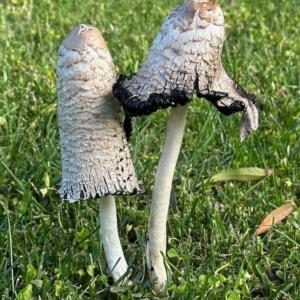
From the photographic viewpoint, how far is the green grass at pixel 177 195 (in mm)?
1801

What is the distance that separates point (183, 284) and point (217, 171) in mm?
748

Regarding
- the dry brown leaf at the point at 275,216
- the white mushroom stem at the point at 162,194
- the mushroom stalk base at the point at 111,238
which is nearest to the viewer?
the white mushroom stem at the point at 162,194

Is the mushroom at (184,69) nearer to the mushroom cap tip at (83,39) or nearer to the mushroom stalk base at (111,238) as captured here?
the mushroom cap tip at (83,39)

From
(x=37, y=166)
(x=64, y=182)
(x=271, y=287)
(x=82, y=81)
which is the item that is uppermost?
(x=82, y=81)

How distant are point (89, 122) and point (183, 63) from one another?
286 millimetres

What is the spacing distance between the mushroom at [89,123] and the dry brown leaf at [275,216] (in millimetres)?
660

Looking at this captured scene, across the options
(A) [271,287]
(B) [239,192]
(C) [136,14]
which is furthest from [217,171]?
(C) [136,14]

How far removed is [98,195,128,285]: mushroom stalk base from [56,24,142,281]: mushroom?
0.08m

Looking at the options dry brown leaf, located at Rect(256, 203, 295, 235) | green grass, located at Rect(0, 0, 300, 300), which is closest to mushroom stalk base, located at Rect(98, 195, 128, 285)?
green grass, located at Rect(0, 0, 300, 300)

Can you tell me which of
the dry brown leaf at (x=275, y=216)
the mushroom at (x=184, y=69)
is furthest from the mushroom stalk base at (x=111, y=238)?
the dry brown leaf at (x=275, y=216)

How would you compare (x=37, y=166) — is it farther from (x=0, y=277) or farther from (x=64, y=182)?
(x=64, y=182)

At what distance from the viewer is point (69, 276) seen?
5.98ft

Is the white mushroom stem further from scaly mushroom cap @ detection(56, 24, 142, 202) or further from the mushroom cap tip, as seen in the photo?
the mushroom cap tip

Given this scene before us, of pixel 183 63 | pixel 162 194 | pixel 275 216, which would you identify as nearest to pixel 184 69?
pixel 183 63
